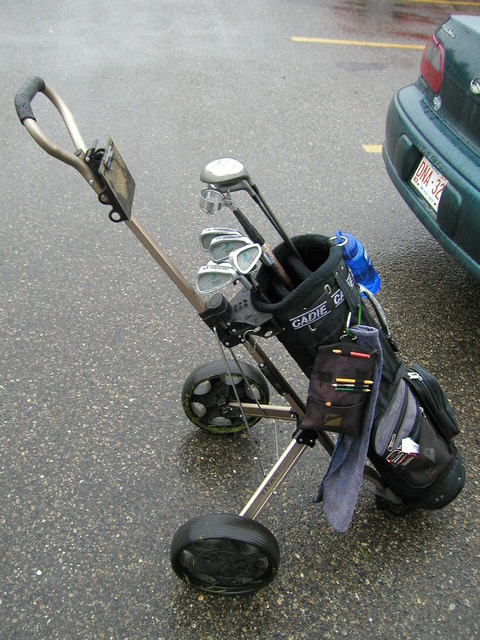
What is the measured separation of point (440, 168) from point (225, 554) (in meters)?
2.02

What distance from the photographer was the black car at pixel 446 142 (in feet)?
9.02

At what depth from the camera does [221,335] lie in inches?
70.9

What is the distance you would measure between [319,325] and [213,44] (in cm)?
500

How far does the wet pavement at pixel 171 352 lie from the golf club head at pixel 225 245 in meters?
1.12

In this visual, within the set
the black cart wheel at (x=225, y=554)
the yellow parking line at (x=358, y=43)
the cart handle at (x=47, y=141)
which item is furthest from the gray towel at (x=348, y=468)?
the yellow parking line at (x=358, y=43)

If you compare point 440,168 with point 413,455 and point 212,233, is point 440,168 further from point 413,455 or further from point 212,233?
point 212,233

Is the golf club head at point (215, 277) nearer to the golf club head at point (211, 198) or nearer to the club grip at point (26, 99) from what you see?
the golf club head at point (211, 198)

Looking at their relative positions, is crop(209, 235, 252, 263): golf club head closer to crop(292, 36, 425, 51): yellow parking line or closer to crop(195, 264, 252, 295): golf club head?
crop(195, 264, 252, 295): golf club head

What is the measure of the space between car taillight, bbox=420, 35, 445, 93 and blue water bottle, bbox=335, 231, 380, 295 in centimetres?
147

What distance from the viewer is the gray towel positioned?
5.88ft

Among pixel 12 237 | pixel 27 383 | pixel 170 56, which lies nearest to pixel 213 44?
→ pixel 170 56

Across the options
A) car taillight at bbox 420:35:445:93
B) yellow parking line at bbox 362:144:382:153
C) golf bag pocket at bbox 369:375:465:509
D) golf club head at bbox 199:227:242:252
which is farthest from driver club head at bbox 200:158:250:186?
yellow parking line at bbox 362:144:382:153

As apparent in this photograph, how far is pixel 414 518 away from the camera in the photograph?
2336mm

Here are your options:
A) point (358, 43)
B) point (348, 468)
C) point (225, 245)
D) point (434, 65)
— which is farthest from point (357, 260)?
point (358, 43)
